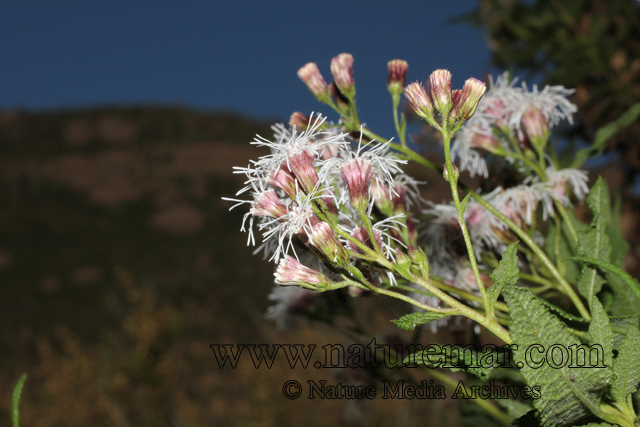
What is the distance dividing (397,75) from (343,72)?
115 mm

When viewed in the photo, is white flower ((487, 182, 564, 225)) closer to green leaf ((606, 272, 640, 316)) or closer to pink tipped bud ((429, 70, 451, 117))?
green leaf ((606, 272, 640, 316))

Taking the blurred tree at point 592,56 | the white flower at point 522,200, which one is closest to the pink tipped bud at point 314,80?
the white flower at point 522,200

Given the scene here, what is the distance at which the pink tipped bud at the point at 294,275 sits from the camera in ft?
2.34

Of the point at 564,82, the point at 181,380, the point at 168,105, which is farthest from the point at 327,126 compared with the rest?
the point at 168,105

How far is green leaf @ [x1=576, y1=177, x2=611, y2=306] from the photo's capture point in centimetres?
77

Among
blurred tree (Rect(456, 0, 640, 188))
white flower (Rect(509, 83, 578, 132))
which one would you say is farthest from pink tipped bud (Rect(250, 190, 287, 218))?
blurred tree (Rect(456, 0, 640, 188))

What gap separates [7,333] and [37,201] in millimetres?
6035

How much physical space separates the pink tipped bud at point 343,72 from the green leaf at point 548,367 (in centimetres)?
58

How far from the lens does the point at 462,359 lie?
23.7 inches

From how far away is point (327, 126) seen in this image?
938 millimetres

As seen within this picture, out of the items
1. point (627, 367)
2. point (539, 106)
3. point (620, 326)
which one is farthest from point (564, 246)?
point (627, 367)

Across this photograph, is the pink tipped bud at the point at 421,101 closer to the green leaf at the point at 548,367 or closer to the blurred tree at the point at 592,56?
the green leaf at the point at 548,367

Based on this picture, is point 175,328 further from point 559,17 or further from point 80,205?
point 80,205

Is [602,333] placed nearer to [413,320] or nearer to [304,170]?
[413,320]
